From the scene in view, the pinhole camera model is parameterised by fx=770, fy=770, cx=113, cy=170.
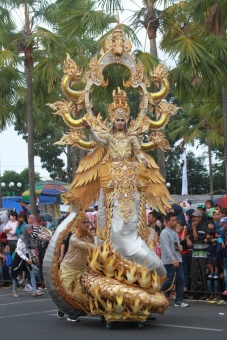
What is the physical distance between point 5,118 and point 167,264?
10976 mm

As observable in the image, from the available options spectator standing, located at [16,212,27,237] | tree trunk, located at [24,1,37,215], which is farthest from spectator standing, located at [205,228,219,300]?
tree trunk, located at [24,1,37,215]

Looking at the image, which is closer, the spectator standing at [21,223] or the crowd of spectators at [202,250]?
the crowd of spectators at [202,250]

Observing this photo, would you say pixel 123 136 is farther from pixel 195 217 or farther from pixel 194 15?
pixel 194 15

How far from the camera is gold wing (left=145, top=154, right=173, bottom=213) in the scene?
11.2 meters

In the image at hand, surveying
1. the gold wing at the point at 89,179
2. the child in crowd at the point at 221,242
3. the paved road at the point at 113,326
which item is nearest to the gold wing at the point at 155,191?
the gold wing at the point at 89,179

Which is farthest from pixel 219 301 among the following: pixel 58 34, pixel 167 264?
pixel 58 34

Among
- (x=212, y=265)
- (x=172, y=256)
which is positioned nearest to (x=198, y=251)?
(x=212, y=265)

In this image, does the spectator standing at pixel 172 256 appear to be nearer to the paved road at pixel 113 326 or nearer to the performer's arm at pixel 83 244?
the paved road at pixel 113 326

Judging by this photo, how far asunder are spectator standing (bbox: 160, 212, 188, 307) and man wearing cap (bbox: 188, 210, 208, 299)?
1.07 m

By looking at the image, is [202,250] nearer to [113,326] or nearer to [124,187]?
[124,187]

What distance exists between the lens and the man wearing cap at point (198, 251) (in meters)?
14.1

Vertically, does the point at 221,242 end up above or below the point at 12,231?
below

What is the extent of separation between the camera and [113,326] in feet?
33.2

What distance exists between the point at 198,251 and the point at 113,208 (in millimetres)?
4192
